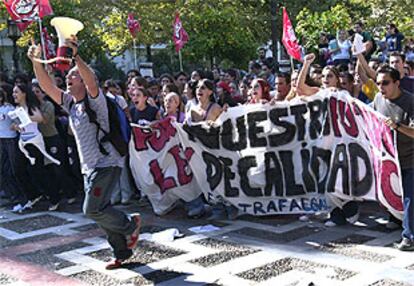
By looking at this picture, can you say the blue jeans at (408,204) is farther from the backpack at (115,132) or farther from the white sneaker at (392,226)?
the backpack at (115,132)

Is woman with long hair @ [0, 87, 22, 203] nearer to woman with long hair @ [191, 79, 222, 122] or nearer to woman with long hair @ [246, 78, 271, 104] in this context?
woman with long hair @ [191, 79, 222, 122]

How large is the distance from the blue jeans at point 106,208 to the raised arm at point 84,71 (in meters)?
0.71

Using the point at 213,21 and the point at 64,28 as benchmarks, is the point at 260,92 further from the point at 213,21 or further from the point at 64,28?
the point at 213,21

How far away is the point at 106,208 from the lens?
5207mm

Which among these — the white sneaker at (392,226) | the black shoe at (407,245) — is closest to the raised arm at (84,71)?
the black shoe at (407,245)

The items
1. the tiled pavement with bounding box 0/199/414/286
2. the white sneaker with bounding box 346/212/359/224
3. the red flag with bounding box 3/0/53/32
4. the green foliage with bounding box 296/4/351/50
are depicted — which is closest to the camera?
the tiled pavement with bounding box 0/199/414/286

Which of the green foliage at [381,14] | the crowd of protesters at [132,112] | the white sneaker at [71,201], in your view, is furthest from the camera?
the green foliage at [381,14]

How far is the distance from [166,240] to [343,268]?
1.96 m

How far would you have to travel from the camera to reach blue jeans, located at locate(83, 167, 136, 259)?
512 cm

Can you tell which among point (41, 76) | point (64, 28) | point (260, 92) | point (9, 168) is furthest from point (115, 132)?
point (9, 168)

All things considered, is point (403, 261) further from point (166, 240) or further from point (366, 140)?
point (166, 240)

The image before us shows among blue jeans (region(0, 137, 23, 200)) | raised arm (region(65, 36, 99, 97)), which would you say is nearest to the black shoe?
raised arm (region(65, 36, 99, 97))

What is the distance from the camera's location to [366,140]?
20.3 feet

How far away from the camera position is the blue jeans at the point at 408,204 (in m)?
5.45
